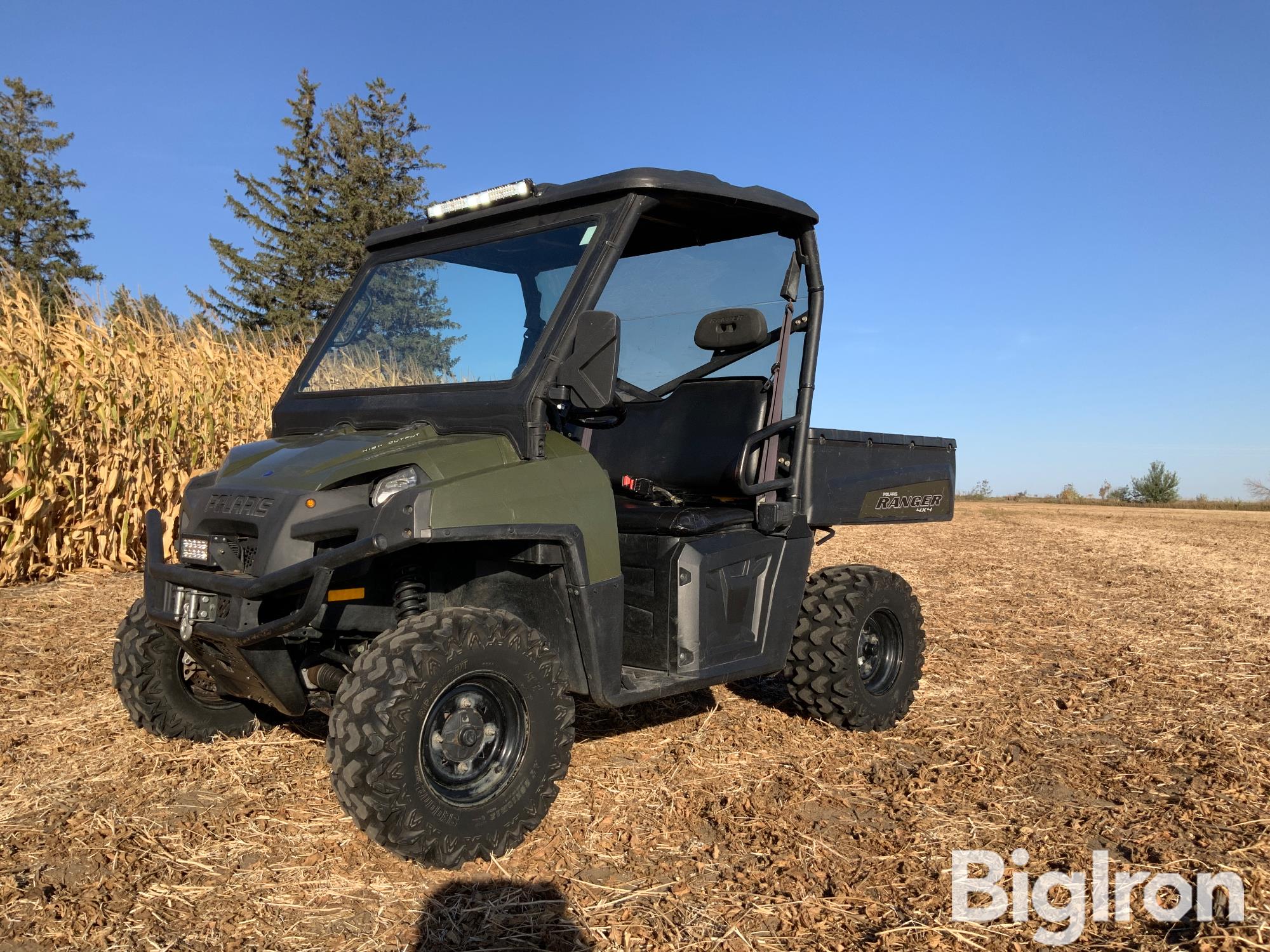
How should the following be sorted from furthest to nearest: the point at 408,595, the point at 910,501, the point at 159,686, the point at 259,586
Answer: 1. the point at 910,501
2. the point at 159,686
3. the point at 408,595
4. the point at 259,586

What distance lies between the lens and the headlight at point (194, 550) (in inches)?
127

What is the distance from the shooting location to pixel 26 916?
2650 mm

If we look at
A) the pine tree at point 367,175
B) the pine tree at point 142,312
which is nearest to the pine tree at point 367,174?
the pine tree at point 367,175

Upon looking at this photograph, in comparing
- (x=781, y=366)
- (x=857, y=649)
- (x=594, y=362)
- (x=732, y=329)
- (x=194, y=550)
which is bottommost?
(x=857, y=649)

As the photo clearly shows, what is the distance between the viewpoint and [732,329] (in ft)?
13.5

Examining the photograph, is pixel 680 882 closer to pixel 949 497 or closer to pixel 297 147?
pixel 949 497

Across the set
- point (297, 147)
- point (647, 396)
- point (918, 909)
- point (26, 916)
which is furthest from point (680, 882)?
point (297, 147)

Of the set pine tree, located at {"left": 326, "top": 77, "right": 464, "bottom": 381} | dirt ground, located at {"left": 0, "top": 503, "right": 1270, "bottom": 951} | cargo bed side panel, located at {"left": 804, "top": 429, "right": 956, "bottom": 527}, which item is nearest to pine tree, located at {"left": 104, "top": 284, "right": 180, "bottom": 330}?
dirt ground, located at {"left": 0, "top": 503, "right": 1270, "bottom": 951}

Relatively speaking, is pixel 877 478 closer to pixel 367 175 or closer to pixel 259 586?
pixel 259 586

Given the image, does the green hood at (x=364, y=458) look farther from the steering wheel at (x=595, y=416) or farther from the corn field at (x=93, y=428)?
the corn field at (x=93, y=428)

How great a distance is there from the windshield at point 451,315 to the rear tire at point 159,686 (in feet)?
3.78

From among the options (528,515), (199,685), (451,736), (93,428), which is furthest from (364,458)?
(93,428)

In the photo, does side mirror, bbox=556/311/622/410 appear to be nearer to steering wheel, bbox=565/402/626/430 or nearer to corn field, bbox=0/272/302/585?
steering wheel, bbox=565/402/626/430

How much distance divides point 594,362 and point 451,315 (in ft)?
3.19
